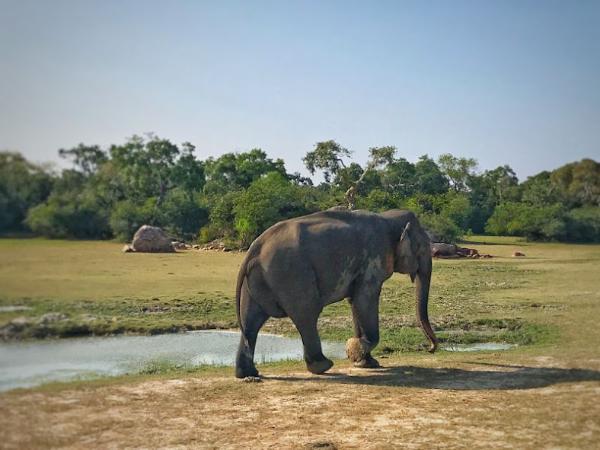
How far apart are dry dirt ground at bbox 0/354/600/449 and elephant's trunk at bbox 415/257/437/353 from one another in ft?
5.52

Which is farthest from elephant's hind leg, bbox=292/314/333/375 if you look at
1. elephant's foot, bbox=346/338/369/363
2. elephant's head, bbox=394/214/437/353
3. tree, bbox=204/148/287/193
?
tree, bbox=204/148/287/193

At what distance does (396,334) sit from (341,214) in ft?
17.6

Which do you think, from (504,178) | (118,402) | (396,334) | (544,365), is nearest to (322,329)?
(396,334)

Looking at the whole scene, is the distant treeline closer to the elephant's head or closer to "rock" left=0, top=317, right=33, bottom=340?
"rock" left=0, top=317, right=33, bottom=340

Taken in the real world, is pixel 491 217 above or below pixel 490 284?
above

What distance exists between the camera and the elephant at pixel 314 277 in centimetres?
1270

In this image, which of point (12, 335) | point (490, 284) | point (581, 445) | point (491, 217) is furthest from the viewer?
point (491, 217)

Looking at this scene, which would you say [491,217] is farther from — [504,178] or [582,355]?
[582,355]

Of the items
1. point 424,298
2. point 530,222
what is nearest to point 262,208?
point 424,298

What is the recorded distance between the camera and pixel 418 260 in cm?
1489

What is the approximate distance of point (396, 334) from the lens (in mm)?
17781

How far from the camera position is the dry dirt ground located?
27.1 ft

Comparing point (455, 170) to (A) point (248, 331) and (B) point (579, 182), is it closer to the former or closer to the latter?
(A) point (248, 331)

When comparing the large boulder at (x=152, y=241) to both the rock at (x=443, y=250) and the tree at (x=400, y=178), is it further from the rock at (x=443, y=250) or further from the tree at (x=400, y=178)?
the rock at (x=443, y=250)
